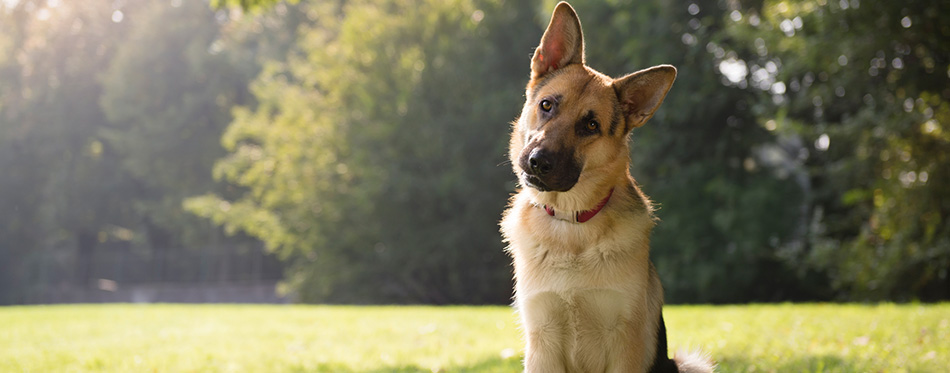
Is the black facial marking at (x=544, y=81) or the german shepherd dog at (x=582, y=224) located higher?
the black facial marking at (x=544, y=81)

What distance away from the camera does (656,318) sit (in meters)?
4.19

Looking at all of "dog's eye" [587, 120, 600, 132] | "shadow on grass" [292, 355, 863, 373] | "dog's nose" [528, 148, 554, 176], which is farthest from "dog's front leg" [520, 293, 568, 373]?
"shadow on grass" [292, 355, 863, 373]

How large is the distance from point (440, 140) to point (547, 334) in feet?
68.7

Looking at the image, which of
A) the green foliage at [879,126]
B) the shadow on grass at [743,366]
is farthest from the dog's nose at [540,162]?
the green foliage at [879,126]

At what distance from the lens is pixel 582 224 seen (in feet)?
13.3

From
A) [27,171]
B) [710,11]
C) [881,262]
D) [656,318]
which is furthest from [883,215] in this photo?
[27,171]

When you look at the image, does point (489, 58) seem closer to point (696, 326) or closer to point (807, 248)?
point (807, 248)

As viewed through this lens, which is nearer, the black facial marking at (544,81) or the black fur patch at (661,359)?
the black fur patch at (661,359)

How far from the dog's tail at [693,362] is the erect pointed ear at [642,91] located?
1461 mm

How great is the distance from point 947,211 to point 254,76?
3395cm

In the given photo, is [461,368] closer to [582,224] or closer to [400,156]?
[582,224]

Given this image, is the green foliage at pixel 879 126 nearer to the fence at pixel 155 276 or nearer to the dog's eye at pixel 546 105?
the dog's eye at pixel 546 105

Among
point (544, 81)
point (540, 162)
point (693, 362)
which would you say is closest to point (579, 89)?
point (544, 81)

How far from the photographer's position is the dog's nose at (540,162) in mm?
3752
